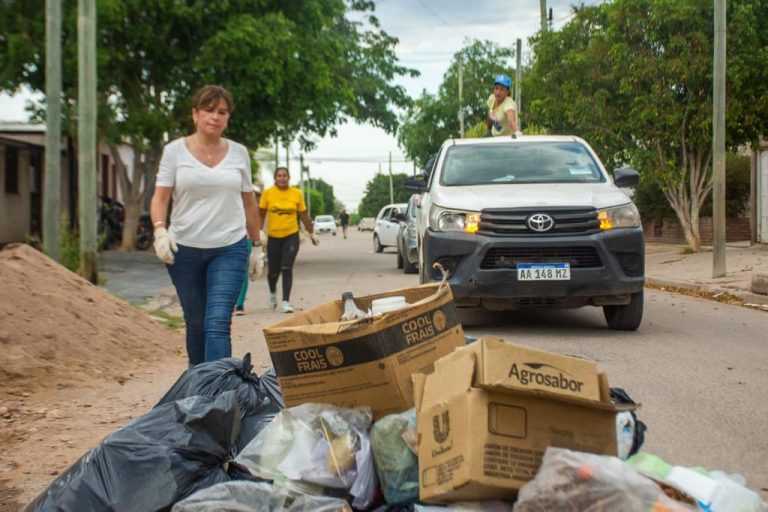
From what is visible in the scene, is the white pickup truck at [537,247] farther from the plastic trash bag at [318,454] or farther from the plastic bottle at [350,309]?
the plastic trash bag at [318,454]

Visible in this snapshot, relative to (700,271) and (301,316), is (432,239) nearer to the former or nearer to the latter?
(301,316)

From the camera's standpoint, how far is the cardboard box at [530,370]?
305 cm

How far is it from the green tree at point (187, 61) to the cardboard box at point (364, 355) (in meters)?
17.9

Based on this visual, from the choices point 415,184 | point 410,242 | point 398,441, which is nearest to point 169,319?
point 415,184

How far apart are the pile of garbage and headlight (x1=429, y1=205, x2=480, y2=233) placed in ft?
14.7

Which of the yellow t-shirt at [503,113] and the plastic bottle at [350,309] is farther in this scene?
the yellow t-shirt at [503,113]

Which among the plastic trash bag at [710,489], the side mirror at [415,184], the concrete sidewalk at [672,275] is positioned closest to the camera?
the plastic trash bag at [710,489]

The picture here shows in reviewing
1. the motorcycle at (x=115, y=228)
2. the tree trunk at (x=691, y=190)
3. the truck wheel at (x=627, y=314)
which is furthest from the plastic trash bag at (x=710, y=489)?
the motorcycle at (x=115, y=228)

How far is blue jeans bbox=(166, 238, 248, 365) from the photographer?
536cm

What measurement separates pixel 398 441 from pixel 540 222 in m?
5.35

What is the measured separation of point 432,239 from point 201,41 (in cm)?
1558

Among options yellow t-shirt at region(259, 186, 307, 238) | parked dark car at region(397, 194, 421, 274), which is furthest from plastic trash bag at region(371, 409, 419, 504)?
parked dark car at region(397, 194, 421, 274)

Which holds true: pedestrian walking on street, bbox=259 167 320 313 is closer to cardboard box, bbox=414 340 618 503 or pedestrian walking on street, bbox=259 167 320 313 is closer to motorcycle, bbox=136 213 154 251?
cardboard box, bbox=414 340 618 503

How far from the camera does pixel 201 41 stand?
22.8 m
